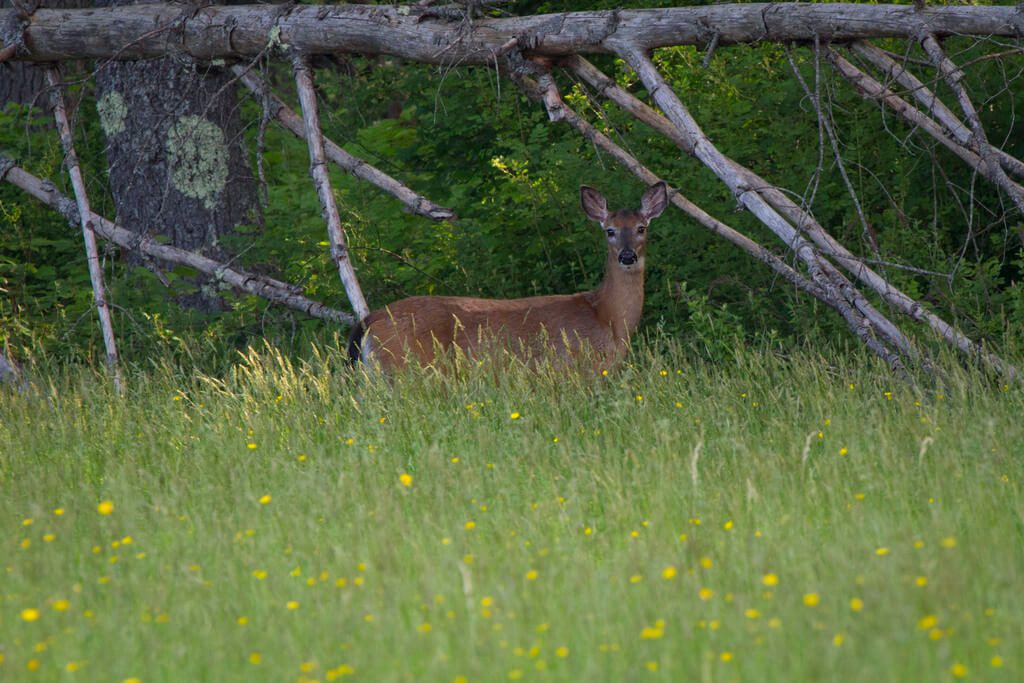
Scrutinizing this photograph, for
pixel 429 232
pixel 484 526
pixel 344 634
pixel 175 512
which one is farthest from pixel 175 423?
pixel 429 232

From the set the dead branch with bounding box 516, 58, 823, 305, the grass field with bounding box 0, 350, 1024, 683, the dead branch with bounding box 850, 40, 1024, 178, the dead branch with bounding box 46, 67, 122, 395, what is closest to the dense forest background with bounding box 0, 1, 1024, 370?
the dead branch with bounding box 46, 67, 122, 395

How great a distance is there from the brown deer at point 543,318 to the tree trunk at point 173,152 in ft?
6.95

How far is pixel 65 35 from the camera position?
840cm

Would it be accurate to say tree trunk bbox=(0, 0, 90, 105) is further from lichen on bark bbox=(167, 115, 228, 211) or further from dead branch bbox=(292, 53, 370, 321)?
dead branch bbox=(292, 53, 370, 321)

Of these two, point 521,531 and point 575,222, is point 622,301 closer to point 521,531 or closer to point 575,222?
point 575,222

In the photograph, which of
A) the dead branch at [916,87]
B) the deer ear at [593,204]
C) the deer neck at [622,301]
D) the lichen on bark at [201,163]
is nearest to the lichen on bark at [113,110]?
the lichen on bark at [201,163]

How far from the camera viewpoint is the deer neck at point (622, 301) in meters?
8.41

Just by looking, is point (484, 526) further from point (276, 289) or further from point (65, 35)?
point (65, 35)

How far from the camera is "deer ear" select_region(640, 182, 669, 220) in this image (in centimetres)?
804

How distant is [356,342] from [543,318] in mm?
1214

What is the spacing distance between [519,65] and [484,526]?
11.5 feet

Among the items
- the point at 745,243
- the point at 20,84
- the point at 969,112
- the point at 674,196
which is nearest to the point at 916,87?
the point at 969,112

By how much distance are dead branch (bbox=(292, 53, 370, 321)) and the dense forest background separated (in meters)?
0.61

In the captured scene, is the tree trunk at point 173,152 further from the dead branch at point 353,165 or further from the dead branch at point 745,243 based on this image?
the dead branch at point 745,243
